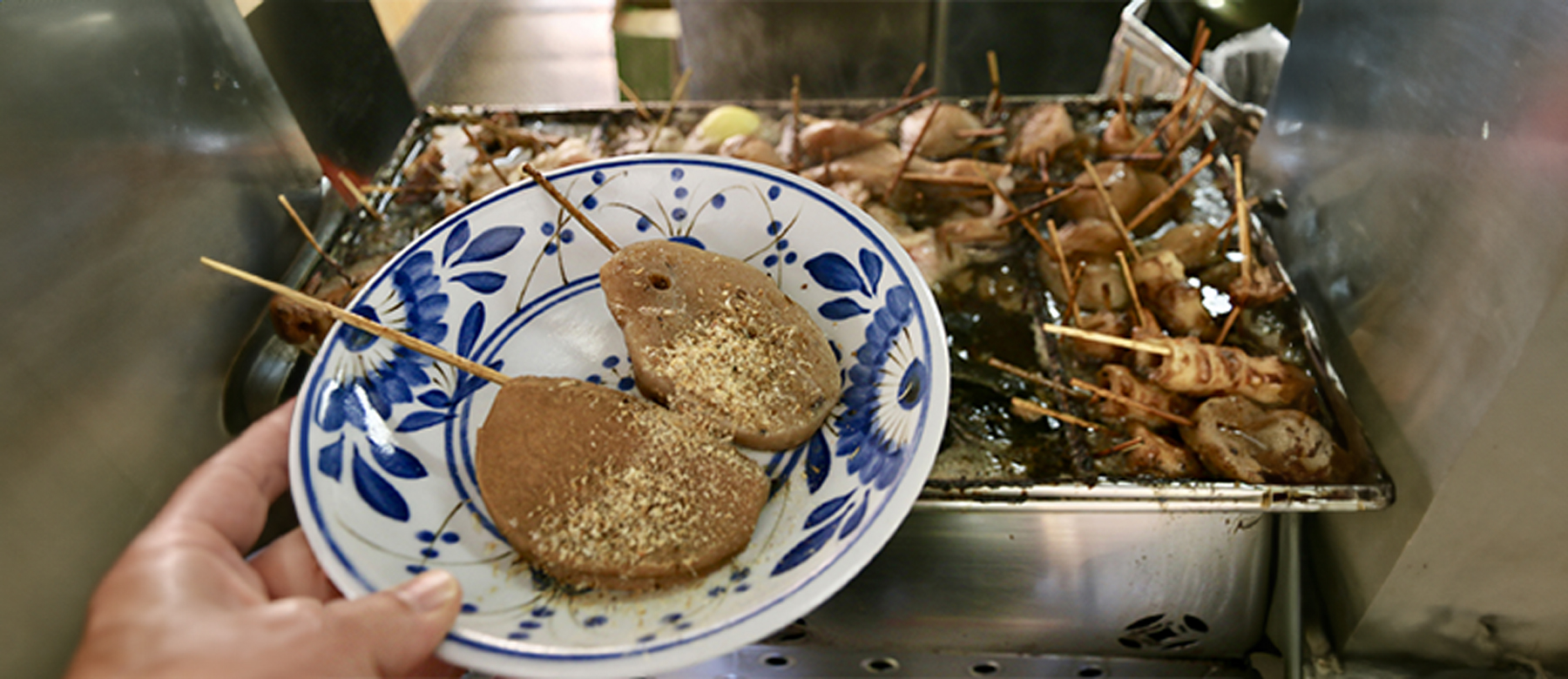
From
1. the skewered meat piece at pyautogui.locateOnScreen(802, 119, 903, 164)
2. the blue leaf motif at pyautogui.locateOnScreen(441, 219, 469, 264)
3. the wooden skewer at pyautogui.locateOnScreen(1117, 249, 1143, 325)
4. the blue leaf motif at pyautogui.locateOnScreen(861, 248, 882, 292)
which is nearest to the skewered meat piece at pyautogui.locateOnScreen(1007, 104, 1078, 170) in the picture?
the skewered meat piece at pyautogui.locateOnScreen(802, 119, 903, 164)

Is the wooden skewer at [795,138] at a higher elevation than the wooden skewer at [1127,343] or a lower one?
higher

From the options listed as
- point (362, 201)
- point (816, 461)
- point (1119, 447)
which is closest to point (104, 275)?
point (362, 201)

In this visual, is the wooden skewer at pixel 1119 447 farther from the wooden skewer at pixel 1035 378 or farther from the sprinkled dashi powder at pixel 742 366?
the sprinkled dashi powder at pixel 742 366

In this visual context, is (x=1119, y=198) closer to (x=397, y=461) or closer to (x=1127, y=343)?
(x=1127, y=343)

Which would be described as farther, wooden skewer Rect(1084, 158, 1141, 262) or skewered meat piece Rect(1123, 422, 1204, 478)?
wooden skewer Rect(1084, 158, 1141, 262)

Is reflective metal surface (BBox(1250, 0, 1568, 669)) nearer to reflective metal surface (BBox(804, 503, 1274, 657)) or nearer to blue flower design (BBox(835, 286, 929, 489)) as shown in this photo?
reflective metal surface (BBox(804, 503, 1274, 657))

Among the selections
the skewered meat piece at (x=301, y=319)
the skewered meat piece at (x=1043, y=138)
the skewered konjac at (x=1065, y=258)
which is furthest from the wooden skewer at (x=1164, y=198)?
Result: the skewered meat piece at (x=301, y=319)
